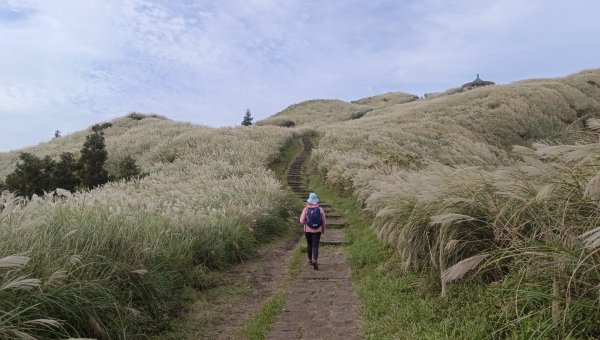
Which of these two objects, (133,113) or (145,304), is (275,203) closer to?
(145,304)

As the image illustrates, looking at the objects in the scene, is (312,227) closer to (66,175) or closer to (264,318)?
(264,318)

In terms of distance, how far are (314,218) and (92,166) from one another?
17.8 m

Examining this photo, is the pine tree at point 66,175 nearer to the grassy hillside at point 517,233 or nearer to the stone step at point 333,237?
the stone step at point 333,237

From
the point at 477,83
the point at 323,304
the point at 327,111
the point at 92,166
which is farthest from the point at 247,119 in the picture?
the point at 323,304

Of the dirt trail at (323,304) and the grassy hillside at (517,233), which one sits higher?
the grassy hillside at (517,233)

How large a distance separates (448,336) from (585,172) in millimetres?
2022

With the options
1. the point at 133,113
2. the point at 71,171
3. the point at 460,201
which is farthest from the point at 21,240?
the point at 133,113

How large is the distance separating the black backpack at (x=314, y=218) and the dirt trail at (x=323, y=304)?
844mm

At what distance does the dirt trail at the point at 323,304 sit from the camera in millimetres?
6203

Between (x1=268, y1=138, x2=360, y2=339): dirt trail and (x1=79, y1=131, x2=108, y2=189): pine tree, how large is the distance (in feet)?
53.6

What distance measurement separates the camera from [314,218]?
10.1 m

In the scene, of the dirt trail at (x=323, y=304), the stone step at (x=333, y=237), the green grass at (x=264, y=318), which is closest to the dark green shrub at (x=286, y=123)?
the stone step at (x=333, y=237)

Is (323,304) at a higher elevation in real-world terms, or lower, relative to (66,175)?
lower

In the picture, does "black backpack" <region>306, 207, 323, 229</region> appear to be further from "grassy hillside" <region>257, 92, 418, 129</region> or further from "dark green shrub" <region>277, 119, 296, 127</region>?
"dark green shrub" <region>277, 119, 296, 127</region>
